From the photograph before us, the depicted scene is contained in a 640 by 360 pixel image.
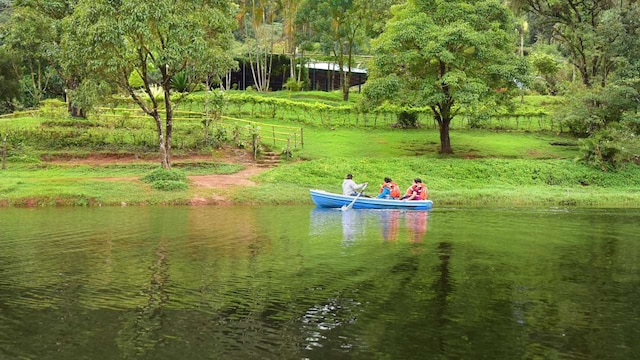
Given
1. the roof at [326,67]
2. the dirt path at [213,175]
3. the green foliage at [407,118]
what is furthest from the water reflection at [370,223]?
the roof at [326,67]

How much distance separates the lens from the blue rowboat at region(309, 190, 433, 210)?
973 inches

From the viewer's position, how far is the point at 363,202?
2500 centimetres

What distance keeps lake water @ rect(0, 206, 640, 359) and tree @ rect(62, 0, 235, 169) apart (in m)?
9.09

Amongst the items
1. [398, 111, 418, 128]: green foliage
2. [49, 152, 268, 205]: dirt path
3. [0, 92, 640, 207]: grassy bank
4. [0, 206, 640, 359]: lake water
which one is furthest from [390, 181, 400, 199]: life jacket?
[398, 111, 418, 128]: green foliage

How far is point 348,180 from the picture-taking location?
25.8 m

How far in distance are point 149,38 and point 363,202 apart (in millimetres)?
11124

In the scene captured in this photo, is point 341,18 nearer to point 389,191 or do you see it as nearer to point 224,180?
point 224,180

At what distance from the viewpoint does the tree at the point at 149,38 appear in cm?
2600

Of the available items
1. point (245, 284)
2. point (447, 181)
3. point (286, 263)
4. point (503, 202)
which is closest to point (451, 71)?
point (447, 181)

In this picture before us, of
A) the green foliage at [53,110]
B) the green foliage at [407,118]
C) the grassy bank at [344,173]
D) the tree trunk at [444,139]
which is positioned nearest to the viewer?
the grassy bank at [344,173]

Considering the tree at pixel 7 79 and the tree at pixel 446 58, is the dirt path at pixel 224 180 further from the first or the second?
the tree at pixel 7 79

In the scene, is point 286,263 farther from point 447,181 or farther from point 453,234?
point 447,181

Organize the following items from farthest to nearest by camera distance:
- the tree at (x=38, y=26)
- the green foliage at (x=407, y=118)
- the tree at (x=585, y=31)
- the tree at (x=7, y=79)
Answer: the tree at (x=7, y=79) < the green foliage at (x=407, y=118) < the tree at (x=585, y=31) < the tree at (x=38, y=26)

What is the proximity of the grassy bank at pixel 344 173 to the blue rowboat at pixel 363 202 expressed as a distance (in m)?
1.79
